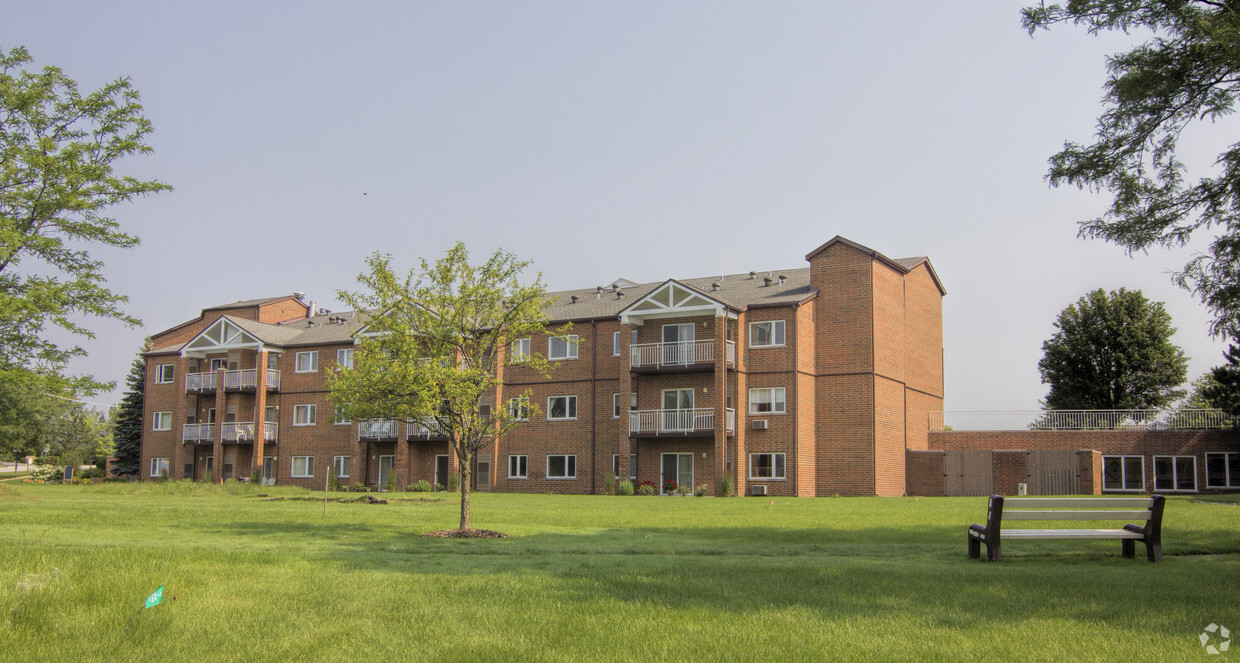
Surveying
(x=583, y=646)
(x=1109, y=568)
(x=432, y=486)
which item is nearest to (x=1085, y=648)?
(x=583, y=646)

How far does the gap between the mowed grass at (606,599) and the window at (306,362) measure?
37223mm

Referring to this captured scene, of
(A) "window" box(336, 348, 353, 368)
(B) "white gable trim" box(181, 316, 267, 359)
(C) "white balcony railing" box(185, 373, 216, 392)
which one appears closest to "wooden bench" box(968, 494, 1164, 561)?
(A) "window" box(336, 348, 353, 368)

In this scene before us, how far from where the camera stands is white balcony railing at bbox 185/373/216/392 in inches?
2108

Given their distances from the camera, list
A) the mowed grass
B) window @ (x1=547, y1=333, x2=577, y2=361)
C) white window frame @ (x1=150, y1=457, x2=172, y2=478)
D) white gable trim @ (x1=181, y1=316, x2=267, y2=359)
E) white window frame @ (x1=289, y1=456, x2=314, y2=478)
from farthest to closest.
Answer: white window frame @ (x1=150, y1=457, x2=172, y2=478), white gable trim @ (x1=181, y1=316, x2=267, y2=359), white window frame @ (x1=289, y1=456, x2=314, y2=478), window @ (x1=547, y1=333, x2=577, y2=361), the mowed grass

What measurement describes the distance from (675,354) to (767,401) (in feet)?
14.1

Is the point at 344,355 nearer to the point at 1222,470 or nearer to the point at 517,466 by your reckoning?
the point at 517,466

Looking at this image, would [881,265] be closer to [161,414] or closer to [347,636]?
[347,636]

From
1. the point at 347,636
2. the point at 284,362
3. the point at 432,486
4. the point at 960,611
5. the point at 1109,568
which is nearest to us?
the point at 347,636

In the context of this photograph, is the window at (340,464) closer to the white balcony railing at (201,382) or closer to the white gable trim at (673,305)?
the white balcony railing at (201,382)

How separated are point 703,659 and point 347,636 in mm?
2821

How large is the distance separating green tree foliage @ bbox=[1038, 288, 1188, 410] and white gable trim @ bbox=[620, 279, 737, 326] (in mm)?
25231

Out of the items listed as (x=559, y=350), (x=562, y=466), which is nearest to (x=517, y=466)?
(x=562, y=466)

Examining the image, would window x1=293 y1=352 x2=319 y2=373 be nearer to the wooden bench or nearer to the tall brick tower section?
the tall brick tower section

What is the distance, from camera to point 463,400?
17578 mm
